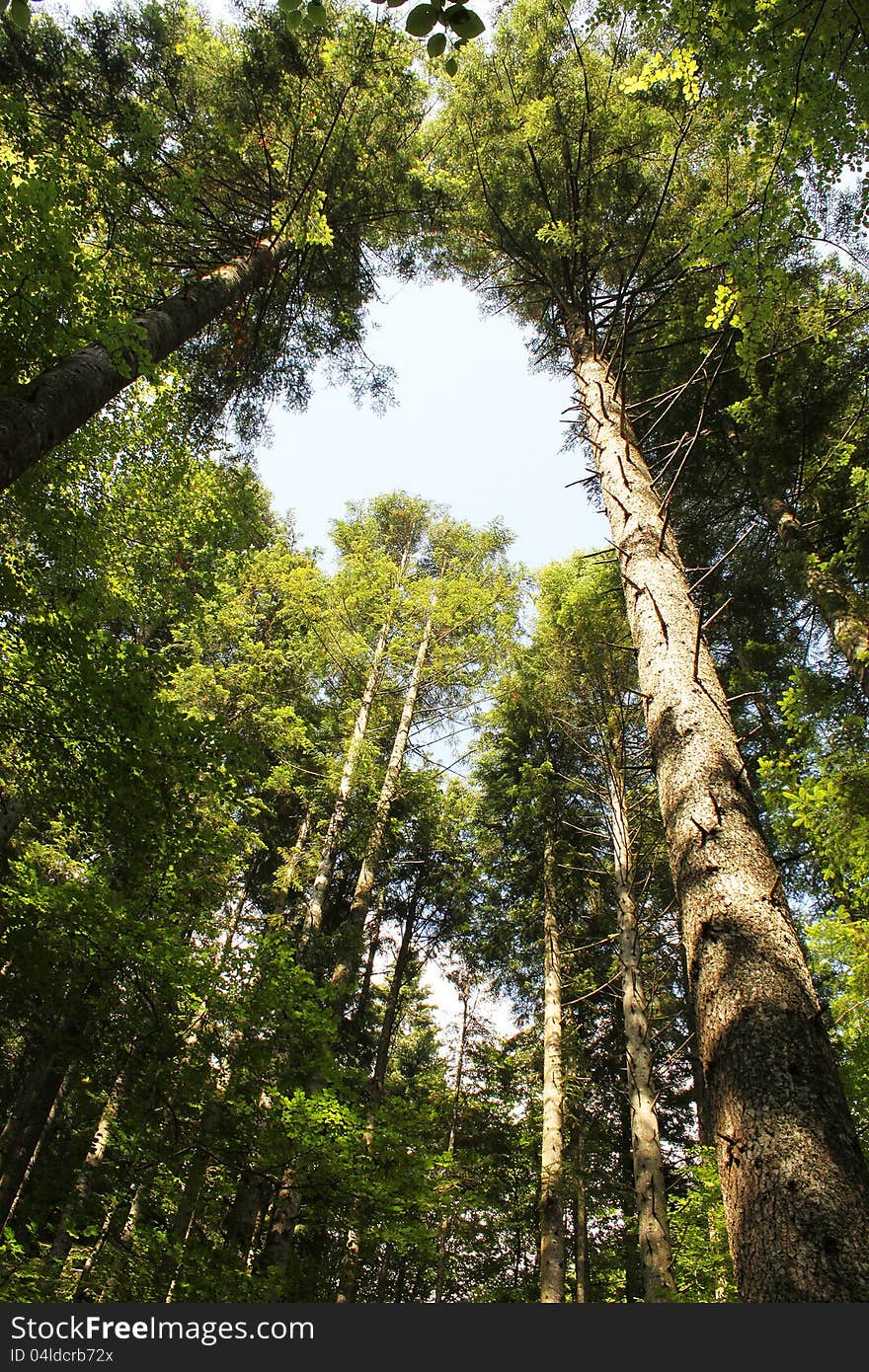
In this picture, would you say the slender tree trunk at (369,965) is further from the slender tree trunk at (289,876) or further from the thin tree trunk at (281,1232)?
the thin tree trunk at (281,1232)

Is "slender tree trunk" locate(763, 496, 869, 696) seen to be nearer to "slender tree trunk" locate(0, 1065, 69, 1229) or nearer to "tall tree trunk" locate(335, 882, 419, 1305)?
"tall tree trunk" locate(335, 882, 419, 1305)

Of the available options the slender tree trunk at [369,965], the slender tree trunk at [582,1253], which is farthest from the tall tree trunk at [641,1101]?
the slender tree trunk at [369,965]

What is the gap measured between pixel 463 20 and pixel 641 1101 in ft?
29.1

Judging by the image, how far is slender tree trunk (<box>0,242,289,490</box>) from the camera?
3504mm

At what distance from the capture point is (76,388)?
4.00 metres

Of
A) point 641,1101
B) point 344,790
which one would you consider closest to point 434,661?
point 344,790

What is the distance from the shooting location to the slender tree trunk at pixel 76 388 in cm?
350

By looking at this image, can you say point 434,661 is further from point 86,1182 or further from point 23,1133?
point 23,1133

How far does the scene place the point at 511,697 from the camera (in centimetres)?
1300

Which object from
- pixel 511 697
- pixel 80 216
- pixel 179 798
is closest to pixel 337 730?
pixel 511 697

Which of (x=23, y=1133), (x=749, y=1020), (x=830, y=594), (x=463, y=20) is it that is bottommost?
(x=749, y=1020)

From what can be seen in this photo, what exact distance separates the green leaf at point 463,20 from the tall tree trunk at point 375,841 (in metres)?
7.13

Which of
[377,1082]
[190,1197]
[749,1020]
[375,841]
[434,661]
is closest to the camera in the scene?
[749,1020]

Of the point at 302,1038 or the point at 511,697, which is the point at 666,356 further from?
the point at 302,1038
